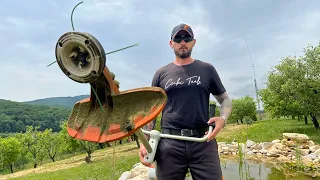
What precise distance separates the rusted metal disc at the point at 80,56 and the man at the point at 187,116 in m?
1.05

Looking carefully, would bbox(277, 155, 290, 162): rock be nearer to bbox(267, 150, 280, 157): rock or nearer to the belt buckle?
bbox(267, 150, 280, 157): rock

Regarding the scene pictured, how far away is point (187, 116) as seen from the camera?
240 centimetres

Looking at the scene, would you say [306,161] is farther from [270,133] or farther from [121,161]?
[121,161]

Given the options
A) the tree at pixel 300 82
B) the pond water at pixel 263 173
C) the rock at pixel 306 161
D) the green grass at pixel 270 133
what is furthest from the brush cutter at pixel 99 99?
the tree at pixel 300 82

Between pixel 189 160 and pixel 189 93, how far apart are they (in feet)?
1.85

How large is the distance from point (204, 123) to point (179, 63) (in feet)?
1.89

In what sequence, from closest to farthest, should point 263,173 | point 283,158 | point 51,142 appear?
1. point 263,173
2. point 283,158
3. point 51,142

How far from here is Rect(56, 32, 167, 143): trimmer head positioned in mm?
1491

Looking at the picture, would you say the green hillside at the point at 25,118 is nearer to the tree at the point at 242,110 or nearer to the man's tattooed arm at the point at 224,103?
the tree at the point at 242,110

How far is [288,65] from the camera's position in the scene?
17.6 meters

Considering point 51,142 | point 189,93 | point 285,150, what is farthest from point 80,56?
point 51,142

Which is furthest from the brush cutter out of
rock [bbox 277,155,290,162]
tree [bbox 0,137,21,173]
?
tree [bbox 0,137,21,173]

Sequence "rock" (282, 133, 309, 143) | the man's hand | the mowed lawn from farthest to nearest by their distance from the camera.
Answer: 1. "rock" (282, 133, 309, 143)
2. the mowed lawn
3. the man's hand

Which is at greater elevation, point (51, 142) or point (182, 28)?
point (182, 28)
